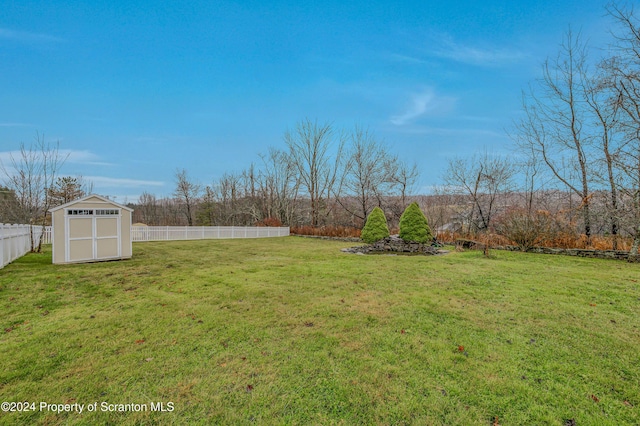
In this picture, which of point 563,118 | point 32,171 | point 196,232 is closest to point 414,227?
point 563,118

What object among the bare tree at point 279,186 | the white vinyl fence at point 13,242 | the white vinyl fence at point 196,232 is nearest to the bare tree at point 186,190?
the bare tree at point 279,186

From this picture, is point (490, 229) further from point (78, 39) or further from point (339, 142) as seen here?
point (78, 39)

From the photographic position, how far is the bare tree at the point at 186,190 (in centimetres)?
3030

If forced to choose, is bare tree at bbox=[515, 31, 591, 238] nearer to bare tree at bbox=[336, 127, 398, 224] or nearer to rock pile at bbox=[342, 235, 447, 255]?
rock pile at bbox=[342, 235, 447, 255]

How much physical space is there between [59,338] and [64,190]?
23.7m

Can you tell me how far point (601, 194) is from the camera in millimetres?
9773

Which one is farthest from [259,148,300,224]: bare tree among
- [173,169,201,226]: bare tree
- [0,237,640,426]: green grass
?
[0,237,640,426]: green grass

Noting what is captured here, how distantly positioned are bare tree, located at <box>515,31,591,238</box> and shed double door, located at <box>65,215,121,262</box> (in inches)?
686

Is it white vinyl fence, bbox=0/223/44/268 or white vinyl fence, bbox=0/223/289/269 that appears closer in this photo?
white vinyl fence, bbox=0/223/44/268

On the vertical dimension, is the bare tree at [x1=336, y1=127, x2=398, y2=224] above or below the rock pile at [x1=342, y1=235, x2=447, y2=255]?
above

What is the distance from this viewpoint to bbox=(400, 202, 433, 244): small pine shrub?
11133 millimetres

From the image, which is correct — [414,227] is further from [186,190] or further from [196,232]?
[186,190]

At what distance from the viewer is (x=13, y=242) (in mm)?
8008

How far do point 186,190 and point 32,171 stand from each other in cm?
2084
